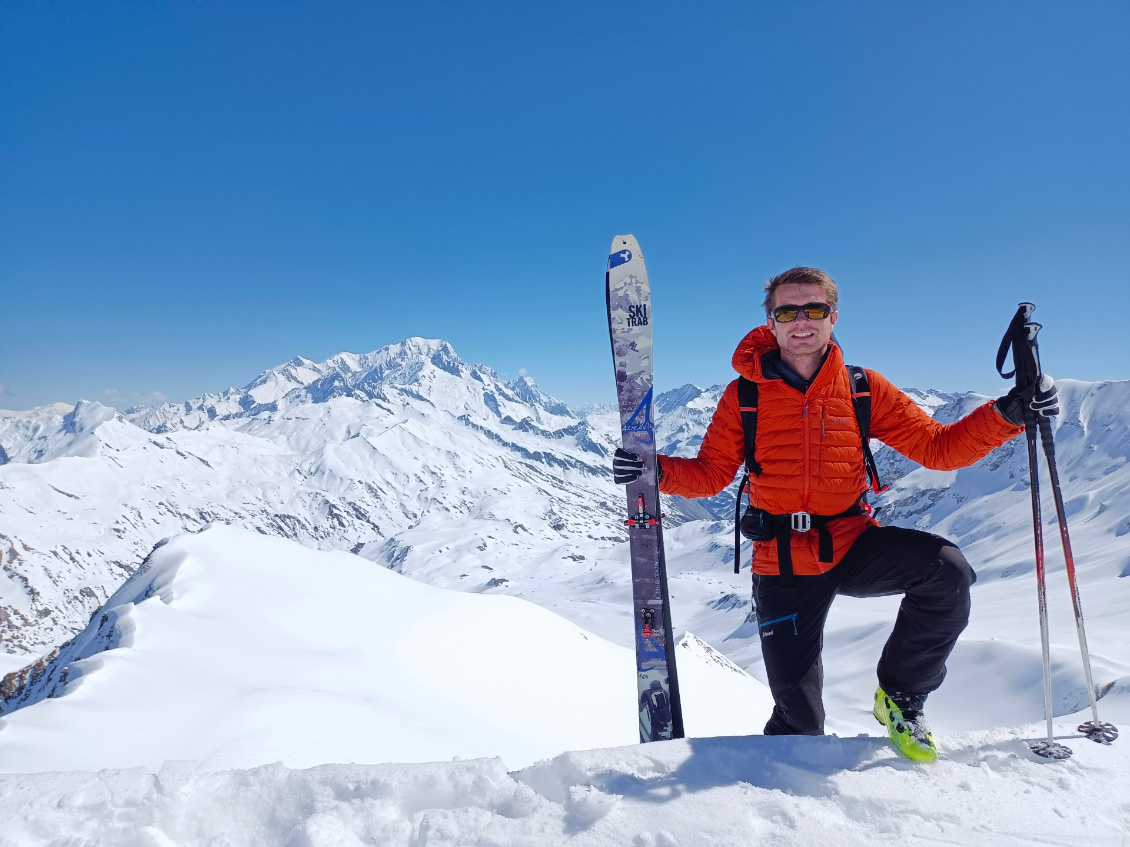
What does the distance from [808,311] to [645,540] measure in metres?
2.88

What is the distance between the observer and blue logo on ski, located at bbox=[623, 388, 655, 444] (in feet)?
21.1

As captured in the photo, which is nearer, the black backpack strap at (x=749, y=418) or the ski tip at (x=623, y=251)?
the black backpack strap at (x=749, y=418)

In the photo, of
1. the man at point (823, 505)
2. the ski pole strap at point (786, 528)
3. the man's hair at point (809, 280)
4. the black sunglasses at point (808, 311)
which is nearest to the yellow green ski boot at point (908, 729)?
the man at point (823, 505)

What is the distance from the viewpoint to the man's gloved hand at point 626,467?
543 cm

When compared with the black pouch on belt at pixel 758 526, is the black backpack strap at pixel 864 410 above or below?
above

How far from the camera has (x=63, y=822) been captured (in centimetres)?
298

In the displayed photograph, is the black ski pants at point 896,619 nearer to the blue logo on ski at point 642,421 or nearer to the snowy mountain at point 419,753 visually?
the snowy mountain at point 419,753

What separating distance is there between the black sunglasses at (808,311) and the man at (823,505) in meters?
0.01

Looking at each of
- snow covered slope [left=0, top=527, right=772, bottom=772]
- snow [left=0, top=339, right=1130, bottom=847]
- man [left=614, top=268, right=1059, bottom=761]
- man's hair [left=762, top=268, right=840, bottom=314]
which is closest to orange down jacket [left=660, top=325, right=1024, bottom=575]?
man [left=614, top=268, right=1059, bottom=761]

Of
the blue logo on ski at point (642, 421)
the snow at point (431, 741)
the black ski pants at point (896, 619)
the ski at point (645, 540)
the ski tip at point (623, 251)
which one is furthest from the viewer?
the ski tip at point (623, 251)

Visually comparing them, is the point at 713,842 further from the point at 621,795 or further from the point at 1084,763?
the point at 1084,763

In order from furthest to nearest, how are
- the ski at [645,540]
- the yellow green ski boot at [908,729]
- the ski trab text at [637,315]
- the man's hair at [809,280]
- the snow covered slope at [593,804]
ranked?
1. the ski trab text at [637,315]
2. the ski at [645,540]
3. the man's hair at [809,280]
4. the yellow green ski boot at [908,729]
5. the snow covered slope at [593,804]

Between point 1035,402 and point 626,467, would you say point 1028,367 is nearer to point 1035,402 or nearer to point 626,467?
point 1035,402

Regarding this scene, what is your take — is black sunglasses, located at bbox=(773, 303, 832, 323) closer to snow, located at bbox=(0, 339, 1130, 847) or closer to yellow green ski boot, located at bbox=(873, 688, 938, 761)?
snow, located at bbox=(0, 339, 1130, 847)
